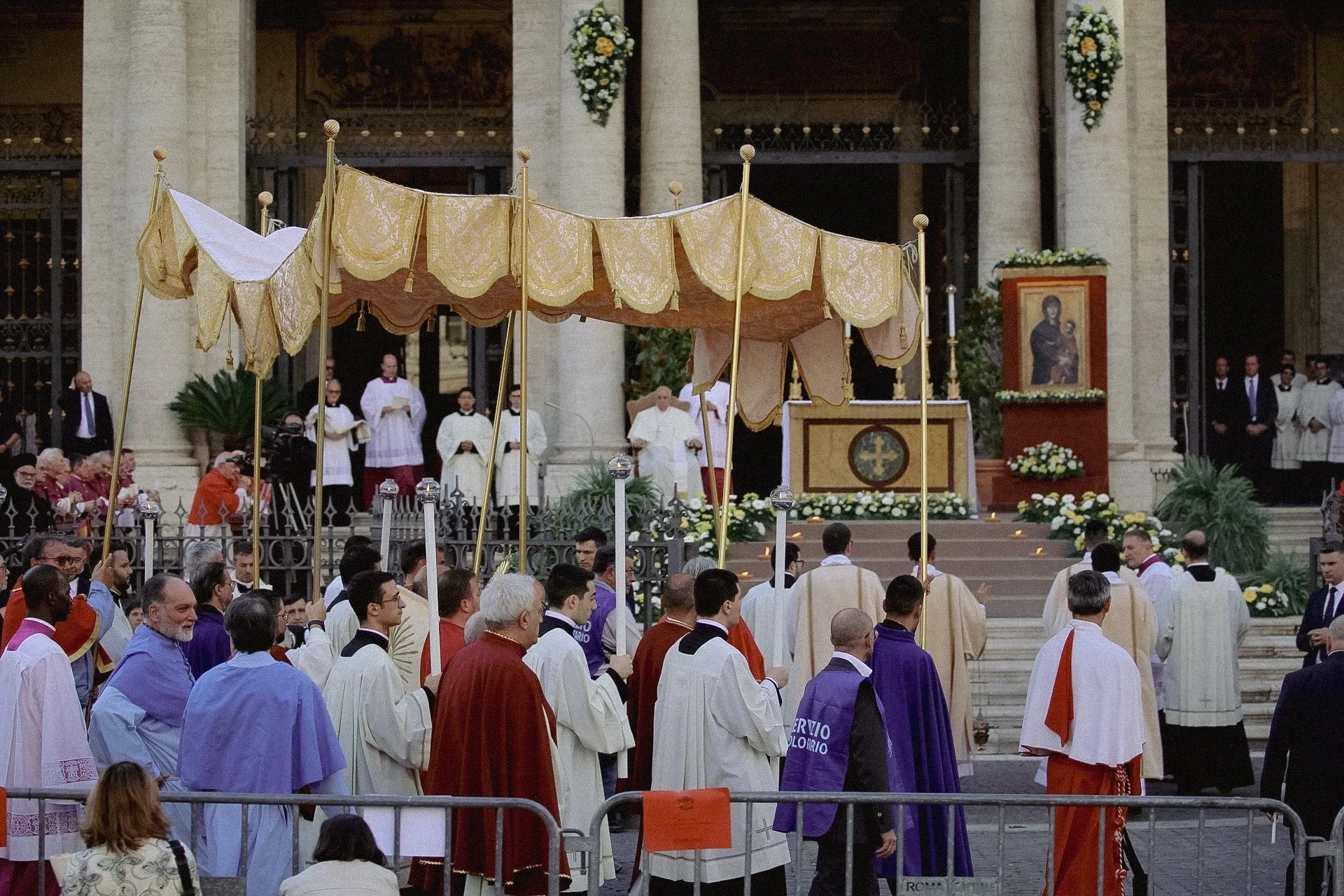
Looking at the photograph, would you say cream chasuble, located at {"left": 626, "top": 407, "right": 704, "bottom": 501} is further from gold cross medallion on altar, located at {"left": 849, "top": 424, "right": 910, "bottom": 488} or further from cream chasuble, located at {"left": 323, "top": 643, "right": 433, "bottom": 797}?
cream chasuble, located at {"left": 323, "top": 643, "right": 433, "bottom": 797}

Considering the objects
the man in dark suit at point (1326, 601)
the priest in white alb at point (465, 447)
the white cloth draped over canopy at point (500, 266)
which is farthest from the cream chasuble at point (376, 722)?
the priest in white alb at point (465, 447)

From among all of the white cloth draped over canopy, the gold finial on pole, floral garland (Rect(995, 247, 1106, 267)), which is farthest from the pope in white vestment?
the gold finial on pole

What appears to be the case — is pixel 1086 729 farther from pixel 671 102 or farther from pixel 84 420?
pixel 84 420

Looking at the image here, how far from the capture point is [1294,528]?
19891 millimetres

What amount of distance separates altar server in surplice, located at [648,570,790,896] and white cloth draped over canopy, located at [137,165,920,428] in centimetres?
239

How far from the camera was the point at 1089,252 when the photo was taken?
61.8ft

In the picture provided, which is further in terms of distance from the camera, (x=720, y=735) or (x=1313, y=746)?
(x=1313, y=746)

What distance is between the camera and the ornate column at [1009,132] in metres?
20.3

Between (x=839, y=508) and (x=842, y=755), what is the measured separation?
413 inches

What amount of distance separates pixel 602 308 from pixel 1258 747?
5988 mm

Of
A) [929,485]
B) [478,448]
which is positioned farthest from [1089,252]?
[478,448]

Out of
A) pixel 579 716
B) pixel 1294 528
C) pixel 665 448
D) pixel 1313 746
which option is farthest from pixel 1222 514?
pixel 579 716

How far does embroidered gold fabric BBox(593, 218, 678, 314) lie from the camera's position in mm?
9797

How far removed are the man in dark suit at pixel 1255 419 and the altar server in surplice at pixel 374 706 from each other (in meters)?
15.9
